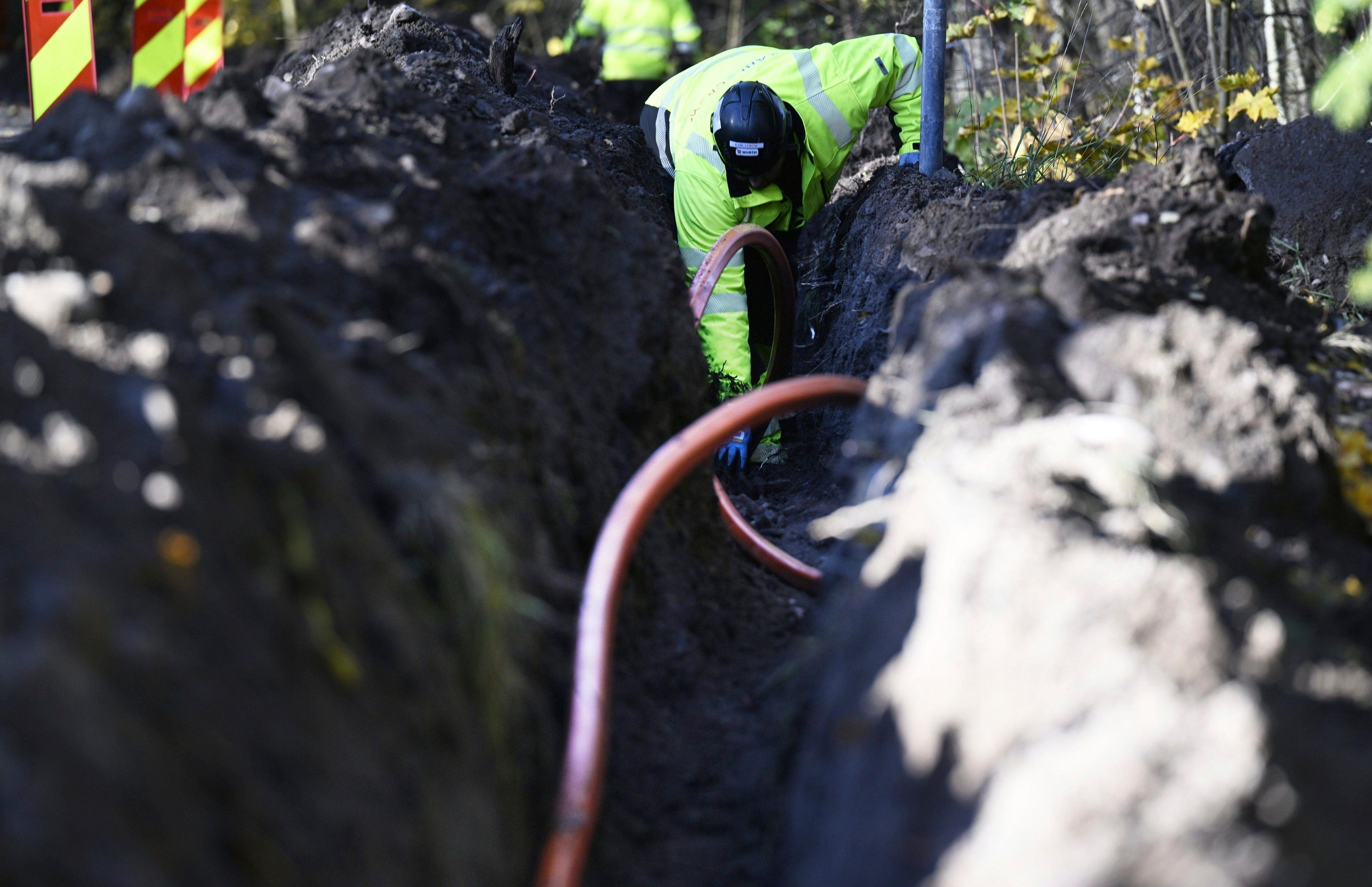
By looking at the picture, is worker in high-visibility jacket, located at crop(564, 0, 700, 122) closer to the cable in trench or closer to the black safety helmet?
the black safety helmet

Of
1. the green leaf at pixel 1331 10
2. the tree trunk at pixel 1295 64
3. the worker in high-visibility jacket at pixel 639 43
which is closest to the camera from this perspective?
the green leaf at pixel 1331 10

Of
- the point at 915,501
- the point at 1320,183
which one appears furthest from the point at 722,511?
the point at 1320,183

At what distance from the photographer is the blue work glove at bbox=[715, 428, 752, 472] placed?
163 inches

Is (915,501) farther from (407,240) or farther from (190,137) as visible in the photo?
(190,137)

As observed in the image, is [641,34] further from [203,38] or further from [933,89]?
[933,89]

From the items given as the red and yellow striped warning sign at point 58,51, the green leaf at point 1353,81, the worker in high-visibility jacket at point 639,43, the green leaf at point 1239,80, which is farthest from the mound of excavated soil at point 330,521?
the worker in high-visibility jacket at point 639,43

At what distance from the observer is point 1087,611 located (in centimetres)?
151

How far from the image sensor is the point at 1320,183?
459 cm

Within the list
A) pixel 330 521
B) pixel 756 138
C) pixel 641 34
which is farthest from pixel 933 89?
pixel 641 34

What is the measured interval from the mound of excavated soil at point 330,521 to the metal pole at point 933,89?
203 cm

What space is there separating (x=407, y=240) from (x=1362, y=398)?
7.67ft

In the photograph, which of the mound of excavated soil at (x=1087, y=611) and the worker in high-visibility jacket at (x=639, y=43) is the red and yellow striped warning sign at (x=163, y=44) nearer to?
the worker in high-visibility jacket at (x=639, y=43)

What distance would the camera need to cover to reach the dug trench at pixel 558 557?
1212mm

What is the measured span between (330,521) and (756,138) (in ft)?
10.2
